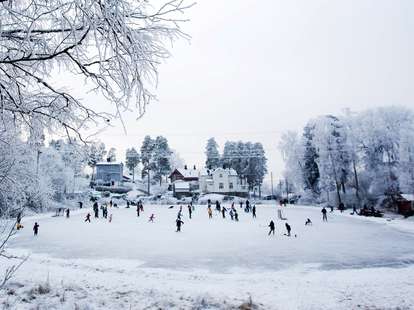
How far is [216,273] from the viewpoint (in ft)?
34.1

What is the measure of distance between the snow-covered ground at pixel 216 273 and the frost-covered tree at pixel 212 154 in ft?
256

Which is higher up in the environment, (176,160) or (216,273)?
(176,160)

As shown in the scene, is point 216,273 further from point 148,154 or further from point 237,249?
point 148,154

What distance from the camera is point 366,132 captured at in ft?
162

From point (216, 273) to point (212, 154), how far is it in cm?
8765

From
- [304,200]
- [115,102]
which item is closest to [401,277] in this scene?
[115,102]

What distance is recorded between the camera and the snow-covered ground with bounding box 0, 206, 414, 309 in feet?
→ 23.7

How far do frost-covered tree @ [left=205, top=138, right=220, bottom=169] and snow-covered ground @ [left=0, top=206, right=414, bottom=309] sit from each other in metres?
78.2

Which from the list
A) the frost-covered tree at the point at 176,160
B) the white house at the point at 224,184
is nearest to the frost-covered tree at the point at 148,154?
the white house at the point at 224,184

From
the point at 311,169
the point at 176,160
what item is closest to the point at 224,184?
the point at 311,169

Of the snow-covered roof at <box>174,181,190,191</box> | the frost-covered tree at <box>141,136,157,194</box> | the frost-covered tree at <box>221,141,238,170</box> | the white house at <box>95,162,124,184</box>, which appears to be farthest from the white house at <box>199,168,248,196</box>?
the white house at <box>95,162,124,184</box>

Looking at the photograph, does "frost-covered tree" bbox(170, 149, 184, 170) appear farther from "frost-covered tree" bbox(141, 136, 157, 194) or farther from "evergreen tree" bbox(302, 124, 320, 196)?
"evergreen tree" bbox(302, 124, 320, 196)

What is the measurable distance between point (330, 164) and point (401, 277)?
44.3 metres

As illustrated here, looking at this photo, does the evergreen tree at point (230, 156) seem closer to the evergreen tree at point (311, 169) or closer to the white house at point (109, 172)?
the evergreen tree at point (311, 169)
